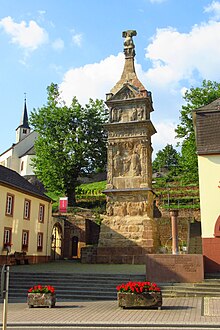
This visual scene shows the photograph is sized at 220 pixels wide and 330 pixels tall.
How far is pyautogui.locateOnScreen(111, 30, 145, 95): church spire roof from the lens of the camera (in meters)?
29.5

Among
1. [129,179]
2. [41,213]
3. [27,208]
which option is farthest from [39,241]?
[129,179]

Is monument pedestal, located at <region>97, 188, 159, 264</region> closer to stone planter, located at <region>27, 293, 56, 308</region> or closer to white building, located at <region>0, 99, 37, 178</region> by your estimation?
stone planter, located at <region>27, 293, 56, 308</region>

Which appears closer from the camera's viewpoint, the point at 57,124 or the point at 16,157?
the point at 57,124

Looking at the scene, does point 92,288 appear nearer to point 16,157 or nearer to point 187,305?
point 187,305

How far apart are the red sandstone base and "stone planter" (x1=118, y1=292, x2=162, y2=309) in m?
4.09

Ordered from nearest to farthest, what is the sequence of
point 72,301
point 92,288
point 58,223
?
1. point 72,301
2. point 92,288
3. point 58,223

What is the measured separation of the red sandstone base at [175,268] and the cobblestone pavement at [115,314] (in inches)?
77.6

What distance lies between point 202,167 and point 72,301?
9.30 metres

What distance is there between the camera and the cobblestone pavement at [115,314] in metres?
10.2

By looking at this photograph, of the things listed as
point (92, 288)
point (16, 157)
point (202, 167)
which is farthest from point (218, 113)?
point (16, 157)

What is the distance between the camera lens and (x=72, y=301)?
15.1 m

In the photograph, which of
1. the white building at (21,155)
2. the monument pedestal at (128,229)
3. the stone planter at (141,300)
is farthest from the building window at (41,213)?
the white building at (21,155)

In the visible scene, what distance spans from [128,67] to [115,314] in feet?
72.7

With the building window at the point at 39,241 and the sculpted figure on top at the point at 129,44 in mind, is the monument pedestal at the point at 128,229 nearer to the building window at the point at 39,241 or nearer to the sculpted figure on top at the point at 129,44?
the building window at the point at 39,241
